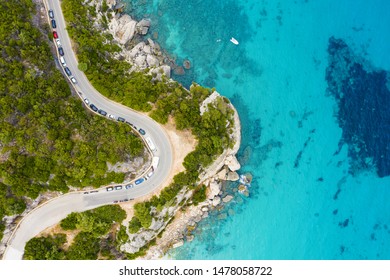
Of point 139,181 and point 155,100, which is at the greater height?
point 155,100

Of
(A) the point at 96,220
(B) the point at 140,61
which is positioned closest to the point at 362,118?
(B) the point at 140,61

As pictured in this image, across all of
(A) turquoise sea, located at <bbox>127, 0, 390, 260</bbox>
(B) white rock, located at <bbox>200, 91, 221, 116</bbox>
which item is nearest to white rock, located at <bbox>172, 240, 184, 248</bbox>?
(A) turquoise sea, located at <bbox>127, 0, 390, 260</bbox>

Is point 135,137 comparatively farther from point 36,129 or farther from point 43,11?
point 43,11

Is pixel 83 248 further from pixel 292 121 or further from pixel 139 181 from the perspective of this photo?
pixel 292 121

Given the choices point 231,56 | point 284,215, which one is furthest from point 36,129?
point 284,215

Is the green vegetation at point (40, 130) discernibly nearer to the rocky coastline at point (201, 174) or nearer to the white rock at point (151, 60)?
the rocky coastline at point (201, 174)
